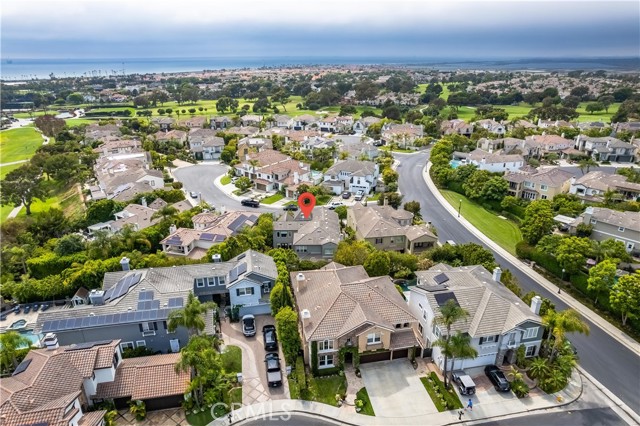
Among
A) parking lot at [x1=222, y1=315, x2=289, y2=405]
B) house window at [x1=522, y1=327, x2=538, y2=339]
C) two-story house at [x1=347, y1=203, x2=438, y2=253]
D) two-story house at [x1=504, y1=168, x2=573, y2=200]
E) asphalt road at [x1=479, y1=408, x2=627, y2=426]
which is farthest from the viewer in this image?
two-story house at [x1=504, y1=168, x2=573, y2=200]

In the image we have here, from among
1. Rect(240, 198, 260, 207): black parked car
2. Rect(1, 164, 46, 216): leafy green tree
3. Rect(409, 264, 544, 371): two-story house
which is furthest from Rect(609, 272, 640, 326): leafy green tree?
Rect(1, 164, 46, 216): leafy green tree

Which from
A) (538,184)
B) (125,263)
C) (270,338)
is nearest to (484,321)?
(270,338)

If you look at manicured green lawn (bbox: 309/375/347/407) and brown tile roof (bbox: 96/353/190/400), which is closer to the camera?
brown tile roof (bbox: 96/353/190/400)

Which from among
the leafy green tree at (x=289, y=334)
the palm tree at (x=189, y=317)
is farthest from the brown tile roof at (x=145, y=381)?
the leafy green tree at (x=289, y=334)

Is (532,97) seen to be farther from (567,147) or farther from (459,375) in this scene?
(459,375)

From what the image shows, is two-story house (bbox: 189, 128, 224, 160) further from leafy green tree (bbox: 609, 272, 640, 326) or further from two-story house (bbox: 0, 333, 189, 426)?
leafy green tree (bbox: 609, 272, 640, 326)

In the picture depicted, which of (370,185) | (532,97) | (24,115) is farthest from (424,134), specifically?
(24,115)
